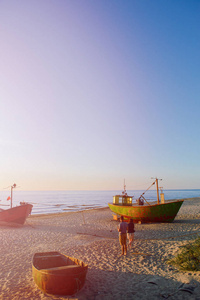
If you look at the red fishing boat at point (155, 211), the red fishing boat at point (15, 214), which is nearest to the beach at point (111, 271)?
the red fishing boat at point (155, 211)

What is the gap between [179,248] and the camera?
11.5m

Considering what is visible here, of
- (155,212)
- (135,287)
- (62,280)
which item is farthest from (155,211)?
(62,280)

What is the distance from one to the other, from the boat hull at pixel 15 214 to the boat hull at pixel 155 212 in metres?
12.0

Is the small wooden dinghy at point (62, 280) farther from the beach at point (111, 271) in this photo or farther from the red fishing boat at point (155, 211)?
the red fishing boat at point (155, 211)

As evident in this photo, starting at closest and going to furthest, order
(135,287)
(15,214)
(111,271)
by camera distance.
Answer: (135,287) → (111,271) → (15,214)

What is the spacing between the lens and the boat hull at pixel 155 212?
811 inches

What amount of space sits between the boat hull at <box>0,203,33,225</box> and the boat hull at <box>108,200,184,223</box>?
11974mm

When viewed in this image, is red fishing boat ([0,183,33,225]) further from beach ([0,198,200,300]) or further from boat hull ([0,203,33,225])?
beach ([0,198,200,300])

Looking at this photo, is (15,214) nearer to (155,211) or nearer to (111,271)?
(155,211)

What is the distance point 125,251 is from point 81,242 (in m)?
4.61

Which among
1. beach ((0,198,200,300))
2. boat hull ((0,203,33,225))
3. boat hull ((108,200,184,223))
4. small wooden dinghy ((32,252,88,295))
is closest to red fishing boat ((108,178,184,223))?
boat hull ((108,200,184,223))

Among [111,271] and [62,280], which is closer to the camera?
[62,280]

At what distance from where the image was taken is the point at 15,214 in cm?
2278

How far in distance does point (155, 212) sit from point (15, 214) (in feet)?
51.6
